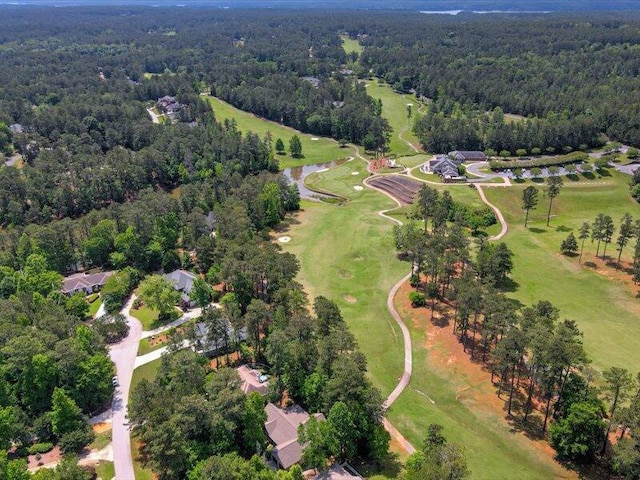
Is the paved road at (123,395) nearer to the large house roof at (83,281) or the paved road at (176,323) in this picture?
the paved road at (176,323)

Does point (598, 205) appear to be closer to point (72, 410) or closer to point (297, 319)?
point (297, 319)

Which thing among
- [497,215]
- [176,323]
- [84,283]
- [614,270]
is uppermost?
[84,283]

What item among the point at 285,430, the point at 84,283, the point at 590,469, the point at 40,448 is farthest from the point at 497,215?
the point at 40,448

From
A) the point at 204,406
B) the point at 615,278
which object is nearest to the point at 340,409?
the point at 204,406

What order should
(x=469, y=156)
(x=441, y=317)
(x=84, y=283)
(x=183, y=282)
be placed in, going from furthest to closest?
(x=469, y=156) < (x=84, y=283) < (x=183, y=282) < (x=441, y=317)

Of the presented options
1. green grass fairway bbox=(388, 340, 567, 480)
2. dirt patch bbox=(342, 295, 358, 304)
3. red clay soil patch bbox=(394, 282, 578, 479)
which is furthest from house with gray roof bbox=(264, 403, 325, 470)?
dirt patch bbox=(342, 295, 358, 304)

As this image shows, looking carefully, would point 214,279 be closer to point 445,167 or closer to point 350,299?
point 350,299

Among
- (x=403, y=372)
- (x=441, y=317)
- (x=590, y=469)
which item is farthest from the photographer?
(x=441, y=317)
